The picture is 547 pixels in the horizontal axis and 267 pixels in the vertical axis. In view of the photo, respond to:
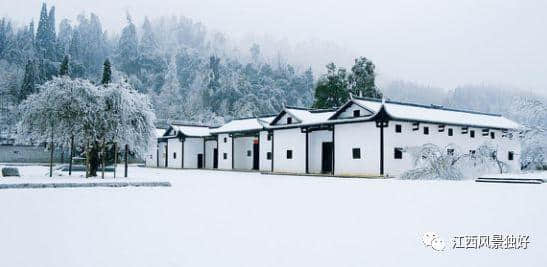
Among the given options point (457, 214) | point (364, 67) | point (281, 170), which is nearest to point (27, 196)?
point (457, 214)

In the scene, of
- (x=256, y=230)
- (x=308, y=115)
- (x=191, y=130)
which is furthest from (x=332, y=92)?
(x=256, y=230)

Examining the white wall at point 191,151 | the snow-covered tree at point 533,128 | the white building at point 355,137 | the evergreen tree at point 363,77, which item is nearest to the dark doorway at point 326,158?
the white building at point 355,137

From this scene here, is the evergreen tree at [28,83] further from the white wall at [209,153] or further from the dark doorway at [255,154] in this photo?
the dark doorway at [255,154]

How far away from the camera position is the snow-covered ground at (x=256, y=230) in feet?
21.6

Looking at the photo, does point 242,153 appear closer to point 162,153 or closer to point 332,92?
point 162,153

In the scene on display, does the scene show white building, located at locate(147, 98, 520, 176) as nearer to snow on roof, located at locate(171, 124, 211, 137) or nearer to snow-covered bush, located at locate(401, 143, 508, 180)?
snow-covered bush, located at locate(401, 143, 508, 180)

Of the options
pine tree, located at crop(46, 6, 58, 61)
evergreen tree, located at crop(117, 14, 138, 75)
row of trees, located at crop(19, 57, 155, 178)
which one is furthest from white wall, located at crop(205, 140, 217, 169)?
evergreen tree, located at crop(117, 14, 138, 75)

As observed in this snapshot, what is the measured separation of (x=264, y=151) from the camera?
4153 cm

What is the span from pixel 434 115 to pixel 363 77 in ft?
109

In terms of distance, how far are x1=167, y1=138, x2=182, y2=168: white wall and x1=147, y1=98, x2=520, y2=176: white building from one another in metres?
4.88

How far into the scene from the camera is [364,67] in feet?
219

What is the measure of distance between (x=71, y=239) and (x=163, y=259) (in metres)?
2.18

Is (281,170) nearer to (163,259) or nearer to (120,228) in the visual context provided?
(120,228)

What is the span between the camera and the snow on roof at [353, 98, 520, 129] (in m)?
31.2
